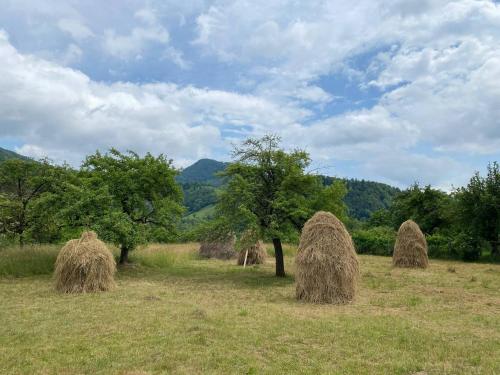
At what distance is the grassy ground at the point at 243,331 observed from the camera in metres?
7.09

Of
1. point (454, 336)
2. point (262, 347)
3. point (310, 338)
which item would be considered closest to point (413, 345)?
point (454, 336)

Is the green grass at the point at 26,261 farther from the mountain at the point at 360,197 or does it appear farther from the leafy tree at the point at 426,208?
the mountain at the point at 360,197

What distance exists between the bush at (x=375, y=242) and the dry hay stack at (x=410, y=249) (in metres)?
11.0

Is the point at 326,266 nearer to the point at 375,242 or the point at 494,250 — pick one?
the point at 494,250

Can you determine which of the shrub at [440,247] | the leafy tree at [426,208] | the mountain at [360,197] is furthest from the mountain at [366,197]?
the shrub at [440,247]

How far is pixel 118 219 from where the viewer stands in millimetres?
18969

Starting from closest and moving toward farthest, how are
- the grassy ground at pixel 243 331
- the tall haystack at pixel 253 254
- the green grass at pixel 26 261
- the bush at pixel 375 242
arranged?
the grassy ground at pixel 243 331, the green grass at pixel 26 261, the tall haystack at pixel 253 254, the bush at pixel 375 242

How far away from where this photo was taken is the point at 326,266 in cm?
1312

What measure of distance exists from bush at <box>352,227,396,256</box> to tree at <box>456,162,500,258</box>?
642 centimetres

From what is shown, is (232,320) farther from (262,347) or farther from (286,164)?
(286,164)

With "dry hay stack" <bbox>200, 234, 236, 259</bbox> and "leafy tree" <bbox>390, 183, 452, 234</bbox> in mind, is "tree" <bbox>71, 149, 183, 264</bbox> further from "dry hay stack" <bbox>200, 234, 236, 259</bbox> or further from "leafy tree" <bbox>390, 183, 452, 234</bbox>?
"leafy tree" <bbox>390, 183, 452, 234</bbox>

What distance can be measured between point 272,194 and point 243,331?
1060 cm

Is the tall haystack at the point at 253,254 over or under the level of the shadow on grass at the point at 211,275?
over

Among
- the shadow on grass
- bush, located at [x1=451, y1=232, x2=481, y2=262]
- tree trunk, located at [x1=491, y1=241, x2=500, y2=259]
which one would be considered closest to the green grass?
the shadow on grass
